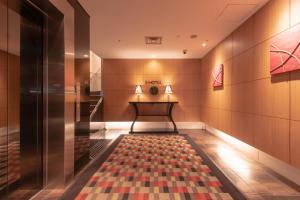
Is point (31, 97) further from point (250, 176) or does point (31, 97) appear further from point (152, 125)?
point (152, 125)

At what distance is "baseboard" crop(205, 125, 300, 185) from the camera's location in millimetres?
3045

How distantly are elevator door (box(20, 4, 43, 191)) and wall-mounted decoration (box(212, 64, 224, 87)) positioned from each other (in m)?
4.67

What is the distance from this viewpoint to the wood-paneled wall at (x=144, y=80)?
846 cm

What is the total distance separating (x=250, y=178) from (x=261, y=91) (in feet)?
5.19

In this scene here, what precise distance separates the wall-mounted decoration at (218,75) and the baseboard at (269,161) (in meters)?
1.52

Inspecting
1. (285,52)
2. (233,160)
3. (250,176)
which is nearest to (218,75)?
(233,160)

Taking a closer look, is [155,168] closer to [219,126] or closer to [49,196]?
[49,196]

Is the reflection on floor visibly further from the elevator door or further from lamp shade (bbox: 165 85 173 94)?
lamp shade (bbox: 165 85 173 94)

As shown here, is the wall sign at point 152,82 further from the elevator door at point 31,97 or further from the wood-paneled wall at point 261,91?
the elevator door at point 31,97

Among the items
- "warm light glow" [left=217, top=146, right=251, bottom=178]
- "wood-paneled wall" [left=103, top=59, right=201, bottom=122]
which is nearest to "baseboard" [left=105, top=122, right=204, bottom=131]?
"wood-paneled wall" [left=103, top=59, right=201, bottom=122]

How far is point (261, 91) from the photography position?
149 inches

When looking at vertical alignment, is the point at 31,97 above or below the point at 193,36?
below

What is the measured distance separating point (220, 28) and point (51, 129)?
4.21m

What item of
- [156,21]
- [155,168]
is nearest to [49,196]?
[155,168]
